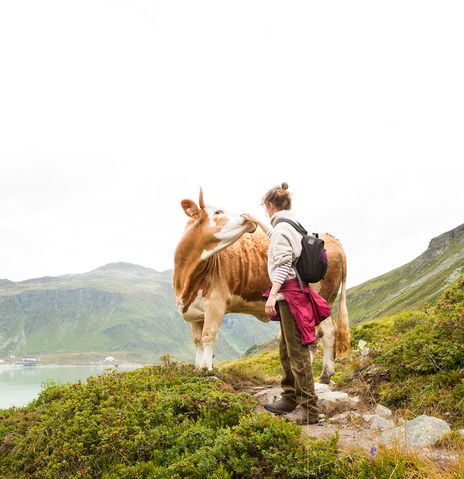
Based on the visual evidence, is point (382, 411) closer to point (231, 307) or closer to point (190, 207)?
point (231, 307)

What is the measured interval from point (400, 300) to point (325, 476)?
8438 cm

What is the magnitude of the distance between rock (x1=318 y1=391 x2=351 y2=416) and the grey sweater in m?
2.42

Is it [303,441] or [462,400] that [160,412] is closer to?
[303,441]

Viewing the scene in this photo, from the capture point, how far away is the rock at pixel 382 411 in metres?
6.93

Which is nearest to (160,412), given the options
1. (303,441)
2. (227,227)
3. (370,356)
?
(303,441)

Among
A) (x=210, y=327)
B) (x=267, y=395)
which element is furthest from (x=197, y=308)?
(x=267, y=395)

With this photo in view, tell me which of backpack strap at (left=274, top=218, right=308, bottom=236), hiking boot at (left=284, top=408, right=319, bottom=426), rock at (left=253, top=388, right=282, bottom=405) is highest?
backpack strap at (left=274, top=218, right=308, bottom=236)

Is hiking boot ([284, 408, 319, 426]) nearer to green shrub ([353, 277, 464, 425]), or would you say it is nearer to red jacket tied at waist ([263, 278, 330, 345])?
red jacket tied at waist ([263, 278, 330, 345])

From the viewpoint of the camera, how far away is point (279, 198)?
697 centimetres

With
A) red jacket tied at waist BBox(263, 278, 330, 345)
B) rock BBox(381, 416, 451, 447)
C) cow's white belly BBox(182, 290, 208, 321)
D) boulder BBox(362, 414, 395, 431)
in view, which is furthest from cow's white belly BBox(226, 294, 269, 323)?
rock BBox(381, 416, 451, 447)

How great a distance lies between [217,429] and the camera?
6.12 m

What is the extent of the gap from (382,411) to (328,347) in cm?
289

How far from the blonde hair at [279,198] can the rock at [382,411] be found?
3539mm

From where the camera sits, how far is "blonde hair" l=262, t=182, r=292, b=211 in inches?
274
